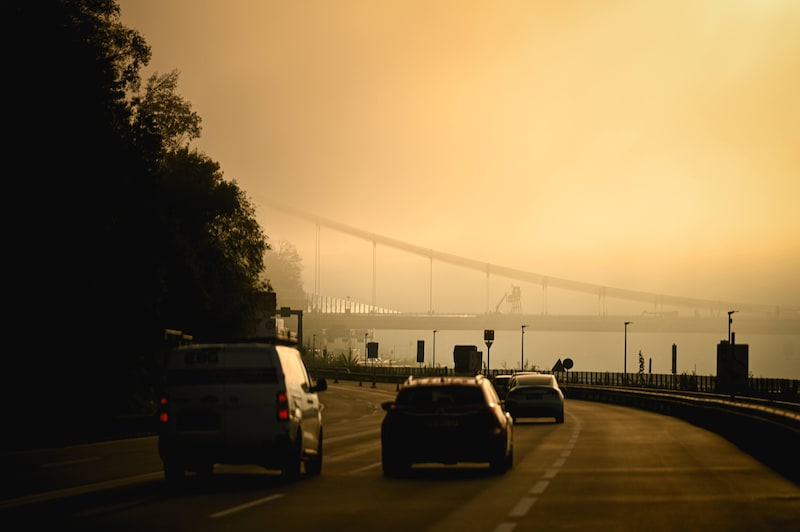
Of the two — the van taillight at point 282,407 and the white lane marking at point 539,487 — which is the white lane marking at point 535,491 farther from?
the van taillight at point 282,407

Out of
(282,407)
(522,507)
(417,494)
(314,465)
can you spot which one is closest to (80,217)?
(314,465)

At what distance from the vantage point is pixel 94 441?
1331 inches

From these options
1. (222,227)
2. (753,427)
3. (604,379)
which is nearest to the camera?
(753,427)

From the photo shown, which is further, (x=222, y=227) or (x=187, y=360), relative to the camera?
(x=222, y=227)

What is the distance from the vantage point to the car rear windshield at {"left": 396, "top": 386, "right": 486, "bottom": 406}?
21156 millimetres

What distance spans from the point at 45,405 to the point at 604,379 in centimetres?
10111

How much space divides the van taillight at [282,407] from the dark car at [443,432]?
224cm

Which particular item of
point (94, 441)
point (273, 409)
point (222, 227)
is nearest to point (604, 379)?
point (222, 227)

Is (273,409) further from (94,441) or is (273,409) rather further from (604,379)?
(604,379)

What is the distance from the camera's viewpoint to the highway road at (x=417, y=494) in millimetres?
14008

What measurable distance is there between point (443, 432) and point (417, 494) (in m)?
3.05

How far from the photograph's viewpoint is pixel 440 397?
2136 centimetres

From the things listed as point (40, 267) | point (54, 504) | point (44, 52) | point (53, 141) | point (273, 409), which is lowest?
point (54, 504)

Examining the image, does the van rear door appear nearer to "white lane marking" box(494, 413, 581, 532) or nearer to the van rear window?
the van rear window
